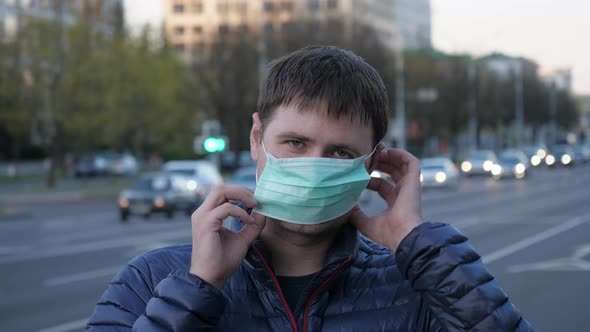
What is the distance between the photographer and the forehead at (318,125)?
2986mm

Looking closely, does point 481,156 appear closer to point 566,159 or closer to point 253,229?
point 566,159

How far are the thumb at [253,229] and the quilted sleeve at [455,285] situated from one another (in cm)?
42

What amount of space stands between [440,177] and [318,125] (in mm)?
43659

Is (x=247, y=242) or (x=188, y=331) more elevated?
(x=247, y=242)

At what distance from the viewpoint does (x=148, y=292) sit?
116 inches

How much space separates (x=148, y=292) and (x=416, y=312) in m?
0.78

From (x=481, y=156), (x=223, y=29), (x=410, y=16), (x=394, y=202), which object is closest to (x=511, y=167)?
(x=481, y=156)

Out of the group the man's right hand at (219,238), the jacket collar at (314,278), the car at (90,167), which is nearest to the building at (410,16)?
the car at (90,167)

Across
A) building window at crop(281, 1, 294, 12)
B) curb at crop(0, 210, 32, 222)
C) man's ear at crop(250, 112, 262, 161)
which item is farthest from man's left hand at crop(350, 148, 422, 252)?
building window at crop(281, 1, 294, 12)

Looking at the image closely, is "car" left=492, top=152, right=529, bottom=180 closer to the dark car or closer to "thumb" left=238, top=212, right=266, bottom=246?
the dark car

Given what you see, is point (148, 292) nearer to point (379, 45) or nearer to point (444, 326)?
point (444, 326)

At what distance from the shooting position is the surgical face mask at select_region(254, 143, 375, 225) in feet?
9.83

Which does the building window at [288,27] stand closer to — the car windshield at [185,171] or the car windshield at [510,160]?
the car windshield at [510,160]

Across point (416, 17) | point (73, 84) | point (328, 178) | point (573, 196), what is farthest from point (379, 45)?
point (416, 17)
